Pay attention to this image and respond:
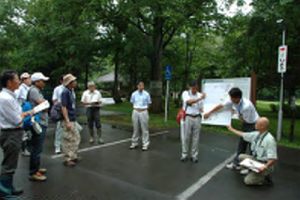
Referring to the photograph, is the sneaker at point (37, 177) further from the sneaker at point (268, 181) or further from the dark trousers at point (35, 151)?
the sneaker at point (268, 181)

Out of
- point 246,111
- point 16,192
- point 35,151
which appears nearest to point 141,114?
point 246,111

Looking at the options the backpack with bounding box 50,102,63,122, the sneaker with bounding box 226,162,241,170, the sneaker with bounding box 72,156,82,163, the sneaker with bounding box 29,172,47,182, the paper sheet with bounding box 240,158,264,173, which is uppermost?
the backpack with bounding box 50,102,63,122

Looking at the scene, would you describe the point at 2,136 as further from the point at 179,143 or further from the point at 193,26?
the point at 193,26

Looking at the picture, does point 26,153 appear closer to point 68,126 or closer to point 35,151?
point 68,126

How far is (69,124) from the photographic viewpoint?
520cm

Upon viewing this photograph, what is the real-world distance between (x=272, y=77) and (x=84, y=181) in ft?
41.0

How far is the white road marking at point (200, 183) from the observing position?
4121 mm

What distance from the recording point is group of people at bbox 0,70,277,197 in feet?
11.9

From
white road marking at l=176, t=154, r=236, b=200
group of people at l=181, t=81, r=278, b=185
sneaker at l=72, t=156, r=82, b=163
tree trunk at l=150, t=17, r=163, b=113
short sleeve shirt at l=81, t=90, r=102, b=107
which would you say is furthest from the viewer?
tree trunk at l=150, t=17, r=163, b=113

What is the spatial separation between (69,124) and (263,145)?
11.3 feet

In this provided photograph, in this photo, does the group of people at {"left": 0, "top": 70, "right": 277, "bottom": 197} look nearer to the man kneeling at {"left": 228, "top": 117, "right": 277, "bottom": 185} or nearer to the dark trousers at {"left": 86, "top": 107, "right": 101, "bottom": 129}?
the man kneeling at {"left": 228, "top": 117, "right": 277, "bottom": 185}

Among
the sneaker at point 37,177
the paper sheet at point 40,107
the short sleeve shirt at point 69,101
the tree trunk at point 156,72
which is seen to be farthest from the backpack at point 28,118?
the tree trunk at point 156,72

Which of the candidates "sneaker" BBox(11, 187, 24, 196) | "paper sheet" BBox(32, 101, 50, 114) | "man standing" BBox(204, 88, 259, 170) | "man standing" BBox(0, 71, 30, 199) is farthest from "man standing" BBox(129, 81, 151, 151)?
"man standing" BBox(0, 71, 30, 199)

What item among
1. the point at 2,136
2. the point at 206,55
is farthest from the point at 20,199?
the point at 206,55
